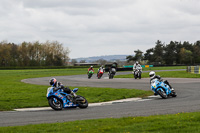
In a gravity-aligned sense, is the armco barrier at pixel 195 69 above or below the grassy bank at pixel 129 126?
above

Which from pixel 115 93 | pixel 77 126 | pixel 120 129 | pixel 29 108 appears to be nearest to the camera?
pixel 120 129

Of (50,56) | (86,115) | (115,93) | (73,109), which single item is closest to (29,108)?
(73,109)

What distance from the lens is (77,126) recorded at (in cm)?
899

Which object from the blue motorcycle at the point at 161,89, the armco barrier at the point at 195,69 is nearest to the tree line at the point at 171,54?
the armco barrier at the point at 195,69

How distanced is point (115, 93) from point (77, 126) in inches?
458

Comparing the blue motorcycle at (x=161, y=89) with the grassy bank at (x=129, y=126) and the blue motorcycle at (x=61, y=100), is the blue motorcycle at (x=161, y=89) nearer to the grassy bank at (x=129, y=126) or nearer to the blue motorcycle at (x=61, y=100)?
the blue motorcycle at (x=61, y=100)

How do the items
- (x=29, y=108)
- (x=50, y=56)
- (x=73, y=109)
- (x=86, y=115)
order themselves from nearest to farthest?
(x=86, y=115) → (x=73, y=109) → (x=29, y=108) → (x=50, y=56)

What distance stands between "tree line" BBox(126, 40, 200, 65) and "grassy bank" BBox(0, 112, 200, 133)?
121 metres

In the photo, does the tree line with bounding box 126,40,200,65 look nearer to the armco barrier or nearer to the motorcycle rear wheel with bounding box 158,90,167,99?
the armco barrier

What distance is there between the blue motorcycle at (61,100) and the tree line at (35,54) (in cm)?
11933

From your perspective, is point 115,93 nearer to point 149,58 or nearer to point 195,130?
point 195,130

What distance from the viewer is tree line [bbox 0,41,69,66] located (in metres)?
133

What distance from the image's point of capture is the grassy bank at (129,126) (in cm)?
807

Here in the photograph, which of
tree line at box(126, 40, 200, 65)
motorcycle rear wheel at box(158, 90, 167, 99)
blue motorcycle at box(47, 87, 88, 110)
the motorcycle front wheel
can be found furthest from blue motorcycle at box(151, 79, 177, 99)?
tree line at box(126, 40, 200, 65)
